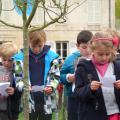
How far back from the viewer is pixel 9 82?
A: 19.7 feet

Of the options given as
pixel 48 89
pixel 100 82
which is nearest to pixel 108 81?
pixel 100 82

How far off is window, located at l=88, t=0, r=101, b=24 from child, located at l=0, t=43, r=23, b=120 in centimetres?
2739

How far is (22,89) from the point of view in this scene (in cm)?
601

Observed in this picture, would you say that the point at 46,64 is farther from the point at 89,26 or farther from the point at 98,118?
the point at 89,26

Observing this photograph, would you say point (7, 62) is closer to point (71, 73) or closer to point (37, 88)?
point (37, 88)

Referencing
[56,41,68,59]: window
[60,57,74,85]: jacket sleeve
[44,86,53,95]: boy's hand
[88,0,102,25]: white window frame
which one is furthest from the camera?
[88,0,102,25]: white window frame

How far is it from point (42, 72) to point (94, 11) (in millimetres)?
27745

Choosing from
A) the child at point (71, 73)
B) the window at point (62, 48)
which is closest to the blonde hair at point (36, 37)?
the child at point (71, 73)

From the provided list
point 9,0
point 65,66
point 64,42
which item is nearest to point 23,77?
point 65,66

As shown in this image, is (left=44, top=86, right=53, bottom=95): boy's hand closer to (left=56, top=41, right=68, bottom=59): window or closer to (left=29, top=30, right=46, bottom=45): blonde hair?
(left=29, top=30, right=46, bottom=45): blonde hair

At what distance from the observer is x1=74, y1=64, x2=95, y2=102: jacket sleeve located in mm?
4473

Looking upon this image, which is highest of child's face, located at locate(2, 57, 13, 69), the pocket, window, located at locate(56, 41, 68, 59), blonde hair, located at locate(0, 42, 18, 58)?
blonde hair, located at locate(0, 42, 18, 58)

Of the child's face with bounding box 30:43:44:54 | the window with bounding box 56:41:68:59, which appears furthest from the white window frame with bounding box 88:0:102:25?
the child's face with bounding box 30:43:44:54

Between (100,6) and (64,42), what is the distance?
10.9 ft
